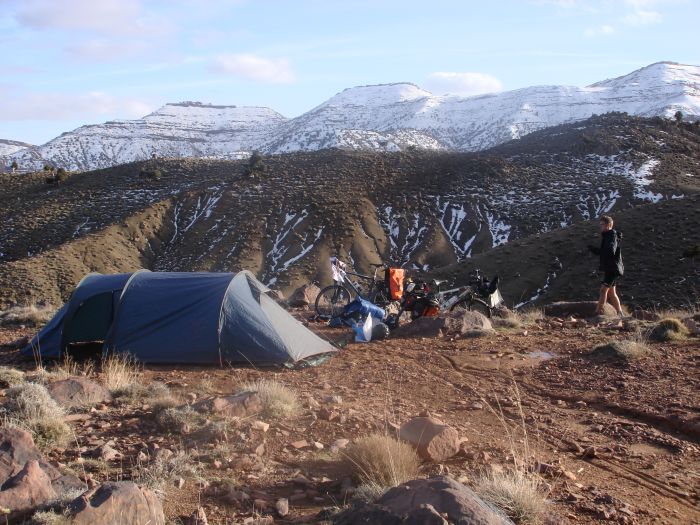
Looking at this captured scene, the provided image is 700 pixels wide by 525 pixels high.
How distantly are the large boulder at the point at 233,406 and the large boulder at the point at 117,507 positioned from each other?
94.2 inches

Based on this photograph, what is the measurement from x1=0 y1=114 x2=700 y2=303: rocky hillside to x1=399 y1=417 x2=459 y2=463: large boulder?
4004 centimetres

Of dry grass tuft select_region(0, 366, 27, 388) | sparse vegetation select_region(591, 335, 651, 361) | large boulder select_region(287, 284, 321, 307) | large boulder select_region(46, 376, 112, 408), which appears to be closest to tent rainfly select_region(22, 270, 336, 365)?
dry grass tuft select_region(0, 366, 27, 388)

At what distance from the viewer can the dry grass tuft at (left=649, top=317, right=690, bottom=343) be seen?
393 inches

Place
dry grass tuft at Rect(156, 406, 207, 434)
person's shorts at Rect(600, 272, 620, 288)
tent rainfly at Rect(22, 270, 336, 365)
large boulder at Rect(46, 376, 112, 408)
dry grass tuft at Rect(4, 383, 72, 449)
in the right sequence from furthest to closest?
person's shorts at Rect(600, 272, 620, 288) < tent rainfly at Rect(22, 270, 336, 365) < large boulder at Rect(46, 376, 112, 408) < dry grass tuft at Rect(156, 406, 207, 434) < dry grass tuft at Rect(4, 383, 72, 449)

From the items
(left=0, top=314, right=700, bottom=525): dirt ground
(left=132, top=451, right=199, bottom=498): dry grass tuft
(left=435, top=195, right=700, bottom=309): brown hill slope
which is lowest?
(left=435, top=195, right=700, bottom=309): brown hill slope

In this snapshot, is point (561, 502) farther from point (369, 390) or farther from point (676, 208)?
point (676, 208)

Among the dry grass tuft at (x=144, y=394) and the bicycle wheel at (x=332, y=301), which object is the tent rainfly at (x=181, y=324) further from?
the bicycle wheel at (x=332, y=301)

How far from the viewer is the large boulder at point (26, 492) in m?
4.11

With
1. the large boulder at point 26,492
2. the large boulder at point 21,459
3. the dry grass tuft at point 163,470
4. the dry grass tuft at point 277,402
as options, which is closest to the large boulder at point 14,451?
the large boulder at point 21,459

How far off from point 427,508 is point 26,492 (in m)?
2.77

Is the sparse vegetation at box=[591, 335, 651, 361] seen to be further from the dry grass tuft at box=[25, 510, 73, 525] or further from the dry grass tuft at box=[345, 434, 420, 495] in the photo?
the dry grass tuft at box=[25, 510, 73, 525]

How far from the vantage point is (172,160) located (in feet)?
237

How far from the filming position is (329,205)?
190 feet

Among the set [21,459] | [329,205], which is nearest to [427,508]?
[21,459]
